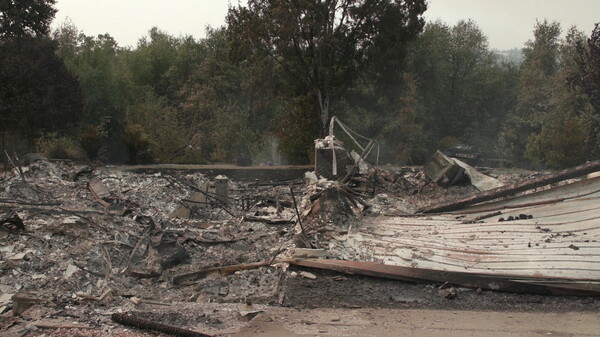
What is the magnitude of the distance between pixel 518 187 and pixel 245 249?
192 inches

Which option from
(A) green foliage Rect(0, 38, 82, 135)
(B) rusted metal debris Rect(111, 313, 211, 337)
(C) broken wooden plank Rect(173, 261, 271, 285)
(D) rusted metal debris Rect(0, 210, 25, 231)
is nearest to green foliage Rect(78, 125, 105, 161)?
(A) green foliage Rect(0, 38, 82, 135)

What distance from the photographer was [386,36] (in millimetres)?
19703

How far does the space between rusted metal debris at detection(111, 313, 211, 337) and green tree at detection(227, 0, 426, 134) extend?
14198 millimetres

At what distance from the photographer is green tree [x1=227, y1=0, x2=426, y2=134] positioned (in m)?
18.6

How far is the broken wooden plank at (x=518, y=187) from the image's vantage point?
9.16 m

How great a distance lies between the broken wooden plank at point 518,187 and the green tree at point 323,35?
980cm

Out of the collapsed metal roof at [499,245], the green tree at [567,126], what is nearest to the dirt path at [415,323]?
the collapsed metal roof at [499,245]

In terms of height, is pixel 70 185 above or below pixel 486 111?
below

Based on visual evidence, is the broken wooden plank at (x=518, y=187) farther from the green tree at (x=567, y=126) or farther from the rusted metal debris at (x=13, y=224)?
the green tree at (x=567, y=126)

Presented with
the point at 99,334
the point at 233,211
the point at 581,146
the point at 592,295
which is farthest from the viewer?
the point at 581,146

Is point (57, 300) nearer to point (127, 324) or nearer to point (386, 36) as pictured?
point (127, 324)

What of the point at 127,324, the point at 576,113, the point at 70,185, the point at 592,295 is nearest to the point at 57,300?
the point at 127,324

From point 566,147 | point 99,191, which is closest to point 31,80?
point 99,191

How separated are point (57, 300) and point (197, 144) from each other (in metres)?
22.5
